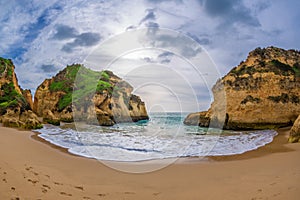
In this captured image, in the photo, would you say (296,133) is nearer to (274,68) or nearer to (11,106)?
(274,68)

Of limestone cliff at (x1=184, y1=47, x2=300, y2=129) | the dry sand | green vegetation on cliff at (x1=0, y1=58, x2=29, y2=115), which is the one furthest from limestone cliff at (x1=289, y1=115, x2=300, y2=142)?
green vegetation on cliff at (x1=0, y1=58, x2=29, y2=115)

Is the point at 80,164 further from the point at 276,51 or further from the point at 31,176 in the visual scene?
the point at 276,51

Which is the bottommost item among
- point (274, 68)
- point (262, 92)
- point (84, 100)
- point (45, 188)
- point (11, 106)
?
point (45, 188)

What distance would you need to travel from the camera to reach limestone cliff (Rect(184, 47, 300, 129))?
2906 cm

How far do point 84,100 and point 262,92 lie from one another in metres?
29.9

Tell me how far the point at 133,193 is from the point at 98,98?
40485mm

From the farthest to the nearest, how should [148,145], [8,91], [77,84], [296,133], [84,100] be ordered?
[77,84], [84,100], [8,91], [148,145], [296,133]

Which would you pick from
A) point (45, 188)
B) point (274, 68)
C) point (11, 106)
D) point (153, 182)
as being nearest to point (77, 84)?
point (11, 106)

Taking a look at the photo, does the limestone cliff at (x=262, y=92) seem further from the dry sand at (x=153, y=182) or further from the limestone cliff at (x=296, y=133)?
the dry sand at (x=153, y=182)

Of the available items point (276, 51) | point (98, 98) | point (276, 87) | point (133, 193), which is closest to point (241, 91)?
point (276, 87)

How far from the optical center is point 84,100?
4372cm

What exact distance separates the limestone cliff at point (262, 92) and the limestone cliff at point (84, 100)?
18.8 metres

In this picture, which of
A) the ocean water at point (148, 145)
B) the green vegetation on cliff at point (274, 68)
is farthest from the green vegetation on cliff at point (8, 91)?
the green vegetation on cliff at point (274, 68)

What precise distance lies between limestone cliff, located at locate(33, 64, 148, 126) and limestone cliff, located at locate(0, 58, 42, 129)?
22.4ft
